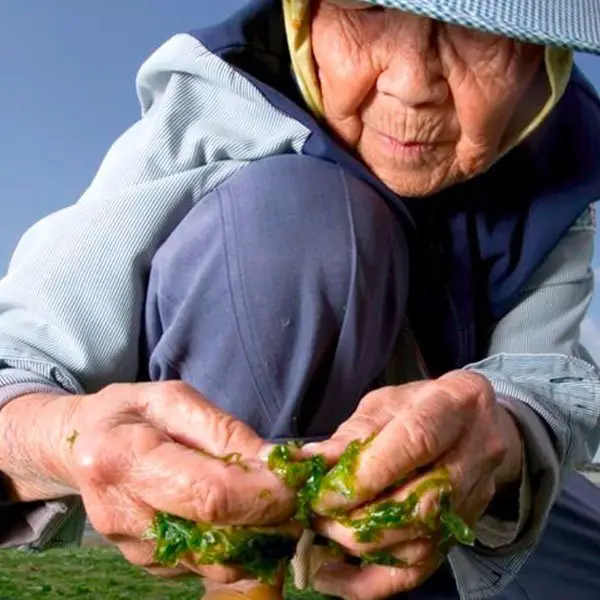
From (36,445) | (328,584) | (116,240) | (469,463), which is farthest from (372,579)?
(116,240)

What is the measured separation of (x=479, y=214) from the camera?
1.93 meters

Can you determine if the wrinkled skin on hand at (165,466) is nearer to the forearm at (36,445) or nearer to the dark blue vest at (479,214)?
the forearm at (36,445)

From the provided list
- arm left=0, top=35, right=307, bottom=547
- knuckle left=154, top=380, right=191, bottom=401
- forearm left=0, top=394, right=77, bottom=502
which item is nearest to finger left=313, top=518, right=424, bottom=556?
knuckle left=154, top=380, right=191, bottom=401

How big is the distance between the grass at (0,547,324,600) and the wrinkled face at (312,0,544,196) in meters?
0.98

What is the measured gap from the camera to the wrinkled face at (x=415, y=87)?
5.23 feet

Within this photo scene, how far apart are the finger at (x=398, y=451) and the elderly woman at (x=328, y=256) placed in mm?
50

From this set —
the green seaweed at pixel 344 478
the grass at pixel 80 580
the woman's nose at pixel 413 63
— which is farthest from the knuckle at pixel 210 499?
the grass at pixel 80 580

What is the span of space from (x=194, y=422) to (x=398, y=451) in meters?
0.23

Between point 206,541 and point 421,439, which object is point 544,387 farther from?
point 206,541

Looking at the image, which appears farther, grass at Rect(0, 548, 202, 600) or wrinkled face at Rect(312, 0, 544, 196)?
grass at Rect(0, 548, 202, 600)

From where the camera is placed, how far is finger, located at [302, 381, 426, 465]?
4.02ft

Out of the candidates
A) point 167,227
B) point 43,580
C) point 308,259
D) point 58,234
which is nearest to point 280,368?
point 308,259

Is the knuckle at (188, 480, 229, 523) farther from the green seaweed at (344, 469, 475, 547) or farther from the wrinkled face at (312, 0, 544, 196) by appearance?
the wrinkled face at (312, 0, 544, 196)

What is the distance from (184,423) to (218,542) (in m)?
0.14
